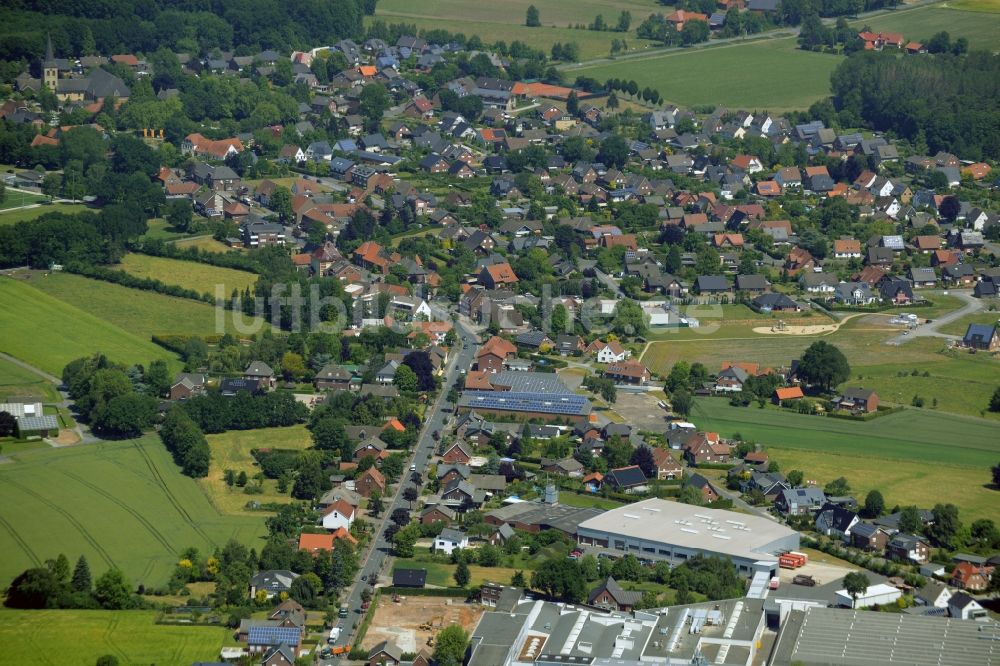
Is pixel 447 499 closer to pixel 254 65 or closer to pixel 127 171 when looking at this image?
pixel 127 171

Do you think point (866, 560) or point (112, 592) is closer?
point (112, 592)

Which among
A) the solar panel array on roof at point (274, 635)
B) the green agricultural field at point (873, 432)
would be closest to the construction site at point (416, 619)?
the solar panel array on roof at point (274, 635)

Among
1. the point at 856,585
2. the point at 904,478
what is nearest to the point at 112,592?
the point at 856,585

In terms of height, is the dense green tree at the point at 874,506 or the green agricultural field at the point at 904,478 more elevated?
the dense green tree at the point at 874,506

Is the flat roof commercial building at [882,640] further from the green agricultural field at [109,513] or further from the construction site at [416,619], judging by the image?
the green agricultural field at [109,513]

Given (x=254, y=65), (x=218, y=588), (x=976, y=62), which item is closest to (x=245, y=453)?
(x=218, y=588)

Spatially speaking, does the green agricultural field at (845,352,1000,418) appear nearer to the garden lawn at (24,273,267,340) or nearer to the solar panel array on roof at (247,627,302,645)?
the garden lawn at (24,273,267,340)

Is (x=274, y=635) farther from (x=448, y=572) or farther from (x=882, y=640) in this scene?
(x=882, y=640)
